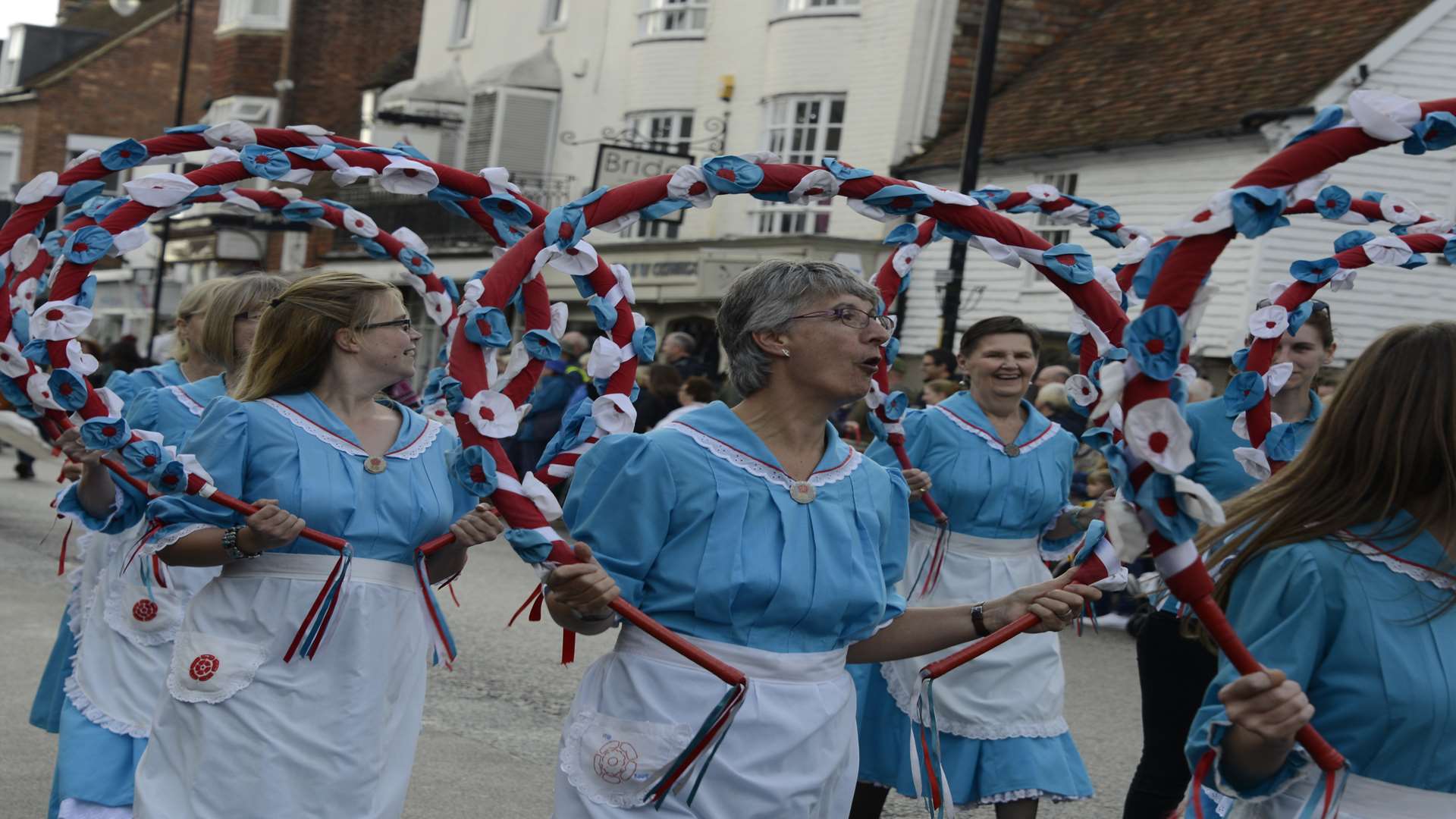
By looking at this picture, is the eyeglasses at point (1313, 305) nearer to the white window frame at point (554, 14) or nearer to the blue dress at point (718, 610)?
the blue dress at point (718, 610)

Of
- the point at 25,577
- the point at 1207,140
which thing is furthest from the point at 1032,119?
the point at 25,577

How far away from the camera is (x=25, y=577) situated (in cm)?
1210

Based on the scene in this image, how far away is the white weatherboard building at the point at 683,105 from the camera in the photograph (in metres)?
23.1

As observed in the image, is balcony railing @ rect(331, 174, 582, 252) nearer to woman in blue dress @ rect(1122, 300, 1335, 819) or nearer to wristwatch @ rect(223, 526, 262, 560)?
woman in blue dress @ rect(1122, 300, 1335, 819)

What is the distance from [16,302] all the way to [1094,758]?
16.0 ft

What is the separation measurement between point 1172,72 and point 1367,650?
17560 millimetres

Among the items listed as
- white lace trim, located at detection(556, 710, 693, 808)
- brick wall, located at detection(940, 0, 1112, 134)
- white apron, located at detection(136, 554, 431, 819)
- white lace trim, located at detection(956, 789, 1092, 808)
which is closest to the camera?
white lace trim, located at detection(556, 710, 693, 808)

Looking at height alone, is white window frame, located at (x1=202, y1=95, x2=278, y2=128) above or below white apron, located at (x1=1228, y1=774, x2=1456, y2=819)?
above

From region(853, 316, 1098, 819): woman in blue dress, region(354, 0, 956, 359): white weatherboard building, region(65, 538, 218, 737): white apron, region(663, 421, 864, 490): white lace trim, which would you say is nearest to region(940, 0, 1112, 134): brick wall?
region(354, 0, 956, 359): white weatherboard building

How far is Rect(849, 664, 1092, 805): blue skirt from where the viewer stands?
5.98 metres

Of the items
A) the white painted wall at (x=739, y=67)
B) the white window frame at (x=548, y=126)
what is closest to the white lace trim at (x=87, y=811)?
the white painted wall at (x=739, y=67)

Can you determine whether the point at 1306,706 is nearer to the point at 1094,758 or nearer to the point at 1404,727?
the point at 1404,727

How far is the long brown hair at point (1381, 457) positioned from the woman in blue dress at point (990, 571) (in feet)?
9.77

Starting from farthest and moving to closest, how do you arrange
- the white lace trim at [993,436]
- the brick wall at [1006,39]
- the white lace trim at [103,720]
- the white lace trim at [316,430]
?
the brick wall at [1006,39] → the white lace trim at [993,436] → the white lace trim at [103,720] → the white lace trim at [316,430]
